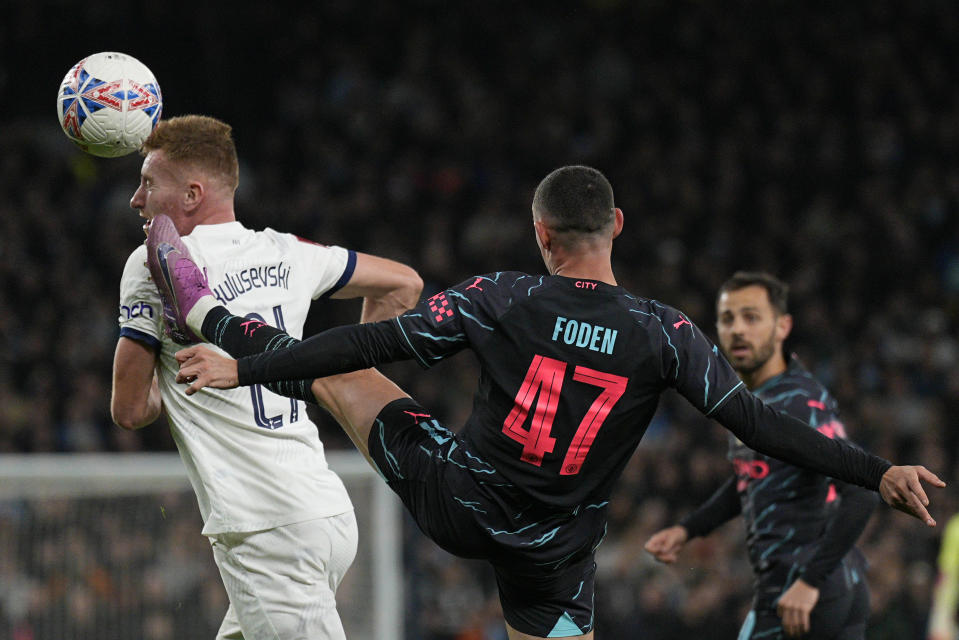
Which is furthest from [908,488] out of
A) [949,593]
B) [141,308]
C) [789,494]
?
[949,593]

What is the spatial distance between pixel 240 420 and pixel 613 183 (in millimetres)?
10768

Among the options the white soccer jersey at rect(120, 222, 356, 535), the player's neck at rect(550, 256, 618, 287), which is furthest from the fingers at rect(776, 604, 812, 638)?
the white soccer jersey at rect(120, 222, 356, 535)

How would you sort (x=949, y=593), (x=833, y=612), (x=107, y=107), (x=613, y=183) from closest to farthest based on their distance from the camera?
(x=107, y=107) < (x=833, y=612) < (x=949, y=593) < (x=613, y=183)

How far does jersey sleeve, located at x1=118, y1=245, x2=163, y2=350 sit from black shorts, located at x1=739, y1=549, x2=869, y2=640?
2920mm

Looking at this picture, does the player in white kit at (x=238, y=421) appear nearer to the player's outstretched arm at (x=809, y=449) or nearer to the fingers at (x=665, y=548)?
the player's outstretched arm at (x=809, y=449)

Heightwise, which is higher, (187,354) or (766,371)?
(187,354)

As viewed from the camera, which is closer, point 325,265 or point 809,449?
point 809,449

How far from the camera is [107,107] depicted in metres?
4.16

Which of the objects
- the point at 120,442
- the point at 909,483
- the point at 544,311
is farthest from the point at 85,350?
the point at 909,483

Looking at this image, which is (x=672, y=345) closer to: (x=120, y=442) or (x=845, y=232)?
(x=120, y=442)

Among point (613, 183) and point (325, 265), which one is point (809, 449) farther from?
point (613, 183)

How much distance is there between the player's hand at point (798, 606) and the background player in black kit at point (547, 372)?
50.7 inches

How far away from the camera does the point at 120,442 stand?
1041cm

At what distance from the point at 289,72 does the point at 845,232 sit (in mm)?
7383
